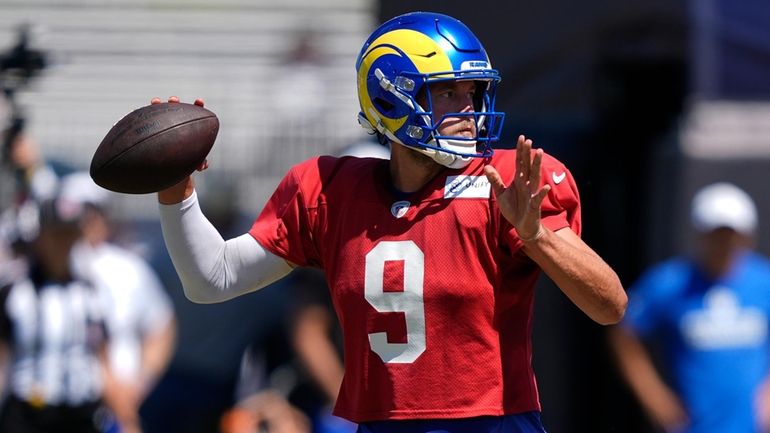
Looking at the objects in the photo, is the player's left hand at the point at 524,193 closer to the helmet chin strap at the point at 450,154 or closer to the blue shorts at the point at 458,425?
the helmet chin strap at the point at 450,154

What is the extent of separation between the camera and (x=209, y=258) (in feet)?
10.5

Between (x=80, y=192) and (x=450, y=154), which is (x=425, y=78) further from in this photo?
(x=80, y=192)

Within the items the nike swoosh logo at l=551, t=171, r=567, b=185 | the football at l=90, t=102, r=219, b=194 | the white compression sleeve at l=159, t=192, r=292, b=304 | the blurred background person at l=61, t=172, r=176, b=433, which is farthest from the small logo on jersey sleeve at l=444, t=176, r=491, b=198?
the blurred background person at l=61, t=172, r=176, b=433

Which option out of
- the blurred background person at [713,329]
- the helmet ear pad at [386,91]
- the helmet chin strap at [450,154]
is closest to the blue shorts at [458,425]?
the helmet chin strap at [450,154]

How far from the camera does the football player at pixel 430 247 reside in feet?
9.75

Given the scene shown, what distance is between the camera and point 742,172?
23.6ft

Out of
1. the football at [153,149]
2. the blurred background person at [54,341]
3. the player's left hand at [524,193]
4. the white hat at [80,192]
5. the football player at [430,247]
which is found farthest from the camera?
the white hat at [80,192]

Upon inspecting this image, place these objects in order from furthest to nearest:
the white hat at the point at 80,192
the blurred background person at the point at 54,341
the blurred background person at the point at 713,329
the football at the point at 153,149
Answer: the blurred background person at the point at 713,329, the white hat at the point at 80,192, the blurred background person at the point at 54,341, the football at the point at 153,149

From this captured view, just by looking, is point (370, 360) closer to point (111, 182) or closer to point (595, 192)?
point (111, 182)

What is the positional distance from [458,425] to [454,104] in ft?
2.40

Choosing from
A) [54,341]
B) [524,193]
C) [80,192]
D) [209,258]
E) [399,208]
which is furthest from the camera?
[80,192]

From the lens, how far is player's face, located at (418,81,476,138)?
121 inches

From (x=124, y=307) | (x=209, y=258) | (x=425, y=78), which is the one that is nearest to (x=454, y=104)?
(x=425, y=78)

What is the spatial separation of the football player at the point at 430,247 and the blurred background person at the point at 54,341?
2677mm
